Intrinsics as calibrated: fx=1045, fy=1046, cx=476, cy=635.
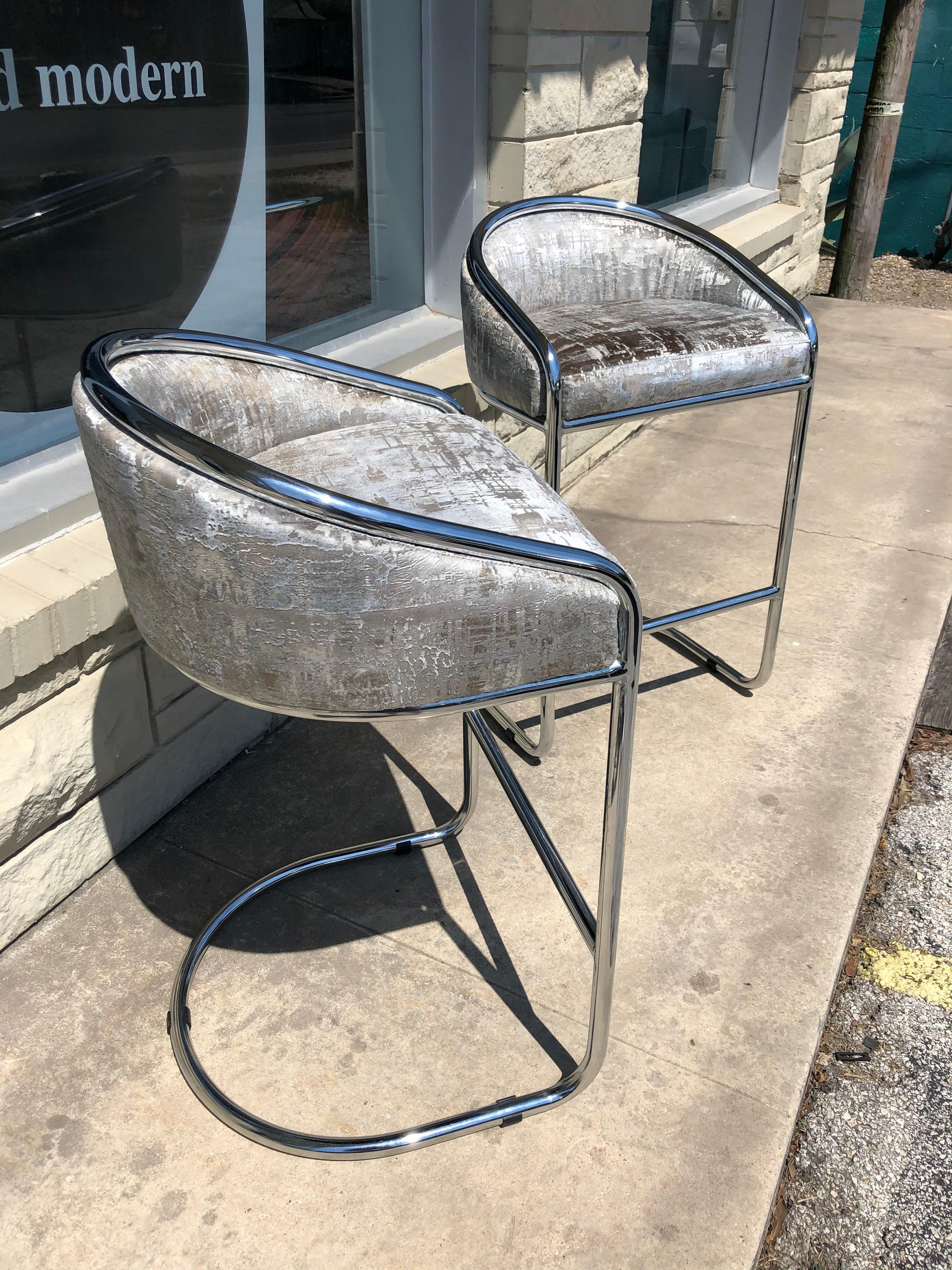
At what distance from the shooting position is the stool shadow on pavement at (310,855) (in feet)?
6.04

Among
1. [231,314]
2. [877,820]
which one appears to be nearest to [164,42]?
[231,314]

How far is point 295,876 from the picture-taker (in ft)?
6.47

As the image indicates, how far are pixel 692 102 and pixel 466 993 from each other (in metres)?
4.52

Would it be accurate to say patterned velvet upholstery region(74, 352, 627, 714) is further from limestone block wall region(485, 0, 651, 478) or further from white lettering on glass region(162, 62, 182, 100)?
limestone block wall region(485, 0, 651, 478)

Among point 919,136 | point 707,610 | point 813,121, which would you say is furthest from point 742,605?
point 919,136

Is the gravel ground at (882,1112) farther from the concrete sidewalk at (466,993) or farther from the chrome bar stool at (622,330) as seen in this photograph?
the chrome bar stool at (622,330)

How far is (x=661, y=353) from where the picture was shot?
203 centimetres

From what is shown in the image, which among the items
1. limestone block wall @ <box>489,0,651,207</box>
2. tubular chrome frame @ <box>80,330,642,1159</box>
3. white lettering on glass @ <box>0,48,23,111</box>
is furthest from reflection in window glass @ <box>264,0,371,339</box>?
tubular chrome frame @ <box>80,330,642,1159</box>

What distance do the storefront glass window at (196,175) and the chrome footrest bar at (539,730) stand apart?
111 centimetres

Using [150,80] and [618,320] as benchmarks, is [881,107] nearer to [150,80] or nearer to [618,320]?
[618,320]

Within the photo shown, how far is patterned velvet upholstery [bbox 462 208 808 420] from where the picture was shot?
A: 2000mm

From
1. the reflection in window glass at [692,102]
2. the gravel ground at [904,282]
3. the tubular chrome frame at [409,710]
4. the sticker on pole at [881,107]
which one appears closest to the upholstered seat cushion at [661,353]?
the tubular chrome frame at [409,710]

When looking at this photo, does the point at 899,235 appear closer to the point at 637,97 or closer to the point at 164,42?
the point at 637,97

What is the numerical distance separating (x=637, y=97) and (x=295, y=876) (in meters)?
2.91
